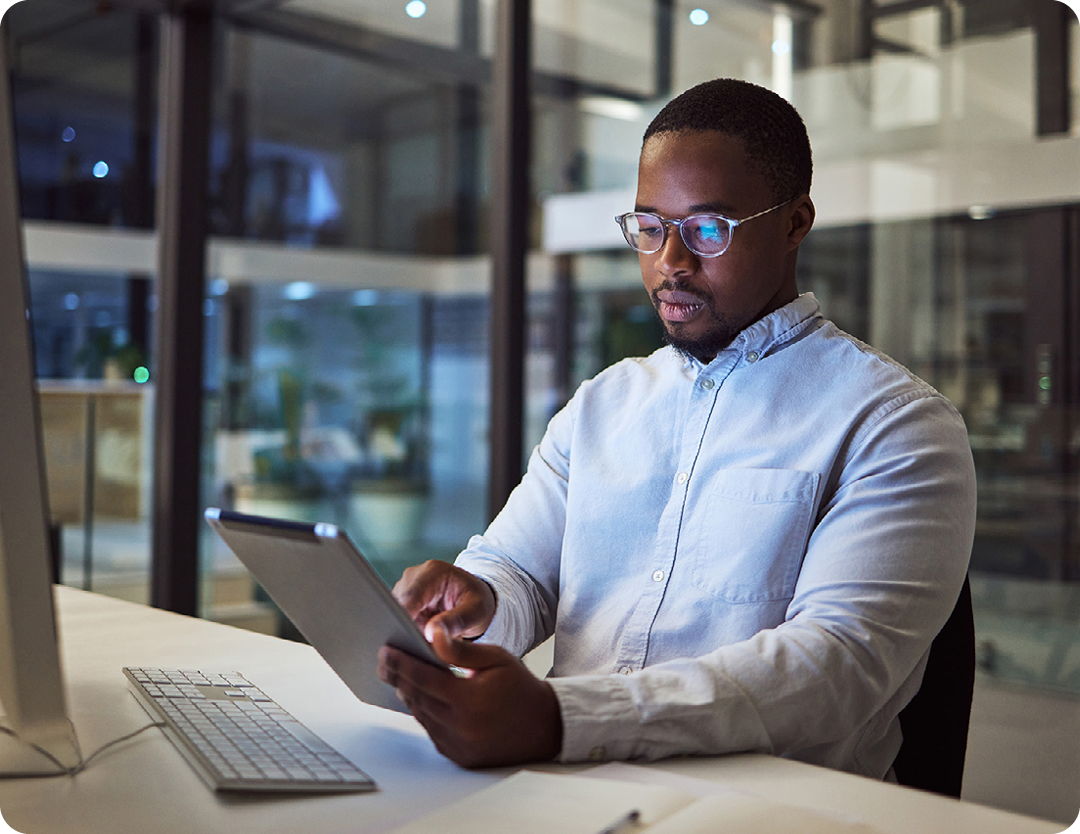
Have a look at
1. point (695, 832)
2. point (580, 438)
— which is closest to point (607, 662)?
point (580, 438)

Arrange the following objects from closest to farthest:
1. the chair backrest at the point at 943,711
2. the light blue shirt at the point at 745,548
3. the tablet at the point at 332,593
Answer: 1. the tablet at the point at 332,593
2. the light blue shirt at the point at 745,548
3. the chair backrest at the point at 943,711

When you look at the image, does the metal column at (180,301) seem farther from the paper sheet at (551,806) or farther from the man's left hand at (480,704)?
the paper sheet at (551,806)

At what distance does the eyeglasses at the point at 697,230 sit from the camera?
1375 millimetres

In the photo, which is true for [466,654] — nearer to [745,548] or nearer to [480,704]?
[480,704]

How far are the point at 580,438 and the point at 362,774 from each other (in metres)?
0.74

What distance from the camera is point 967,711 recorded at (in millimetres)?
1245

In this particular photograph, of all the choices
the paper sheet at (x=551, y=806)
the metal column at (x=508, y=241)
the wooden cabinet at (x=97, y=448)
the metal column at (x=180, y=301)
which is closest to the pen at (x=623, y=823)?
the paper sheet at (x=551, y=806)

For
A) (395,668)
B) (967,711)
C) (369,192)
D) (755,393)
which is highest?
(369,192)

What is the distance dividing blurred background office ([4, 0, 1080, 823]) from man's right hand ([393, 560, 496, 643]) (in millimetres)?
1670

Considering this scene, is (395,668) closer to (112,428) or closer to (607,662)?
(607,662)

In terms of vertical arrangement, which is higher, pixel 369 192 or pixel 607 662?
pixel 369 192

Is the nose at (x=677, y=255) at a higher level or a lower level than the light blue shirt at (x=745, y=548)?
higher

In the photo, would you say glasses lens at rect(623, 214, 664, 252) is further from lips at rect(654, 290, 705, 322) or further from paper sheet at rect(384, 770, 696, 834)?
paper sheet at rect(384, 770, 696, 834)

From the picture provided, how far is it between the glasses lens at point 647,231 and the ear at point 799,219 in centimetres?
18
